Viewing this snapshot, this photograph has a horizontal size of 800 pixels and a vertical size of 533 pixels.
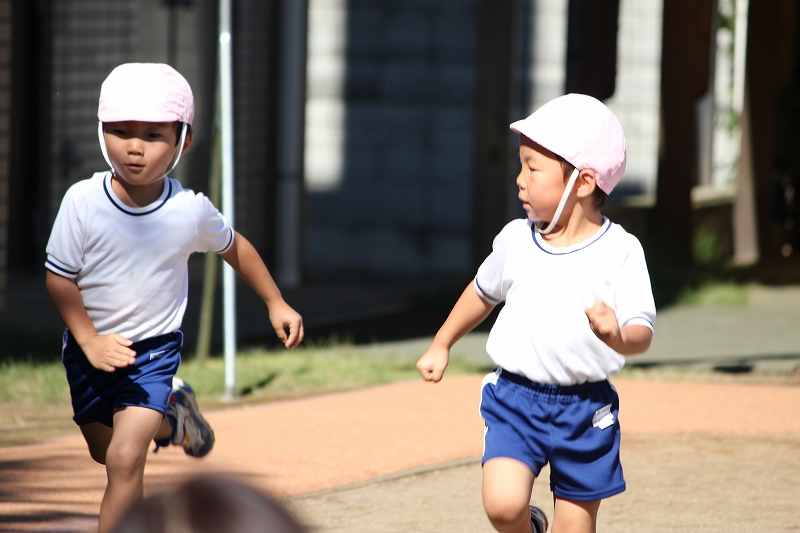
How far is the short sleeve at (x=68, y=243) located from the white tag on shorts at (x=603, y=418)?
1.61 m

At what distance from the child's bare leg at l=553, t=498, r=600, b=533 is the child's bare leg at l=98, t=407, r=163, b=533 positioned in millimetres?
1222

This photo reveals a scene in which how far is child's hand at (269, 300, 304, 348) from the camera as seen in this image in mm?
3959

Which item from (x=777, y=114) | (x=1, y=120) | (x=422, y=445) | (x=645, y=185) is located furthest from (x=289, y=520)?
(x=777, y=114)

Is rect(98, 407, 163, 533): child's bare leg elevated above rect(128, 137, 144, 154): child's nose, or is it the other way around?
rect(128, 137, 144, 154): child's nose

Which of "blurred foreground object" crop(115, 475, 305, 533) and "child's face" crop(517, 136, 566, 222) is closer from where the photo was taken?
"blurred foreground object" crop(115, 475, 305, 533)

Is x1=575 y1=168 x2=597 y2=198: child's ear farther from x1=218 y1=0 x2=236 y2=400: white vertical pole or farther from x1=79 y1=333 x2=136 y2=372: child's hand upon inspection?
x1=218 y1=0 x2=236 y2=400: white vertical pole

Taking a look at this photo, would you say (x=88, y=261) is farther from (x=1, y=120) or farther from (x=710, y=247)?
(x=710, y=247)

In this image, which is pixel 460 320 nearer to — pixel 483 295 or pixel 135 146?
pixel 483 295

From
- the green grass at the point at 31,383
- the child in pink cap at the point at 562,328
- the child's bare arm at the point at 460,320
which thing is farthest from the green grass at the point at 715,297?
the child in pink cap at the point at 562,328

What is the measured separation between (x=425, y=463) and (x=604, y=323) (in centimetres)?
253

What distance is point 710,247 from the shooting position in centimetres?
1439

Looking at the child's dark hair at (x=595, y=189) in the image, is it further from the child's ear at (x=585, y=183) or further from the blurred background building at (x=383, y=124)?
the blurred background building at (x=383, y=124)

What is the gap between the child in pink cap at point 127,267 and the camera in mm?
3680

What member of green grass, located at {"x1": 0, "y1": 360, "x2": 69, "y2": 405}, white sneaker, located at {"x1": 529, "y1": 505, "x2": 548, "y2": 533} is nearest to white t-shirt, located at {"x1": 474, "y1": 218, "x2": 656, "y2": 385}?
white sneaker, located at {"x1": 529, "y1": 505, "x2": 548, "y2": 533}
